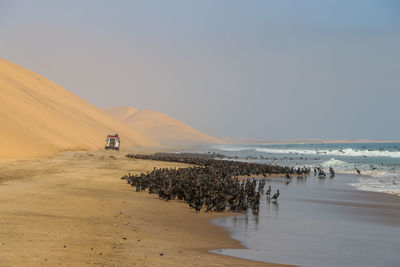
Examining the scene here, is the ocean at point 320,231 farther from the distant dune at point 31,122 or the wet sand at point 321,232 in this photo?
the distant dune at point 31,122

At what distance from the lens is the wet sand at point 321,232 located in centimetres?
936

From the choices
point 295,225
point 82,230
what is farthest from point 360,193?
point 82,230

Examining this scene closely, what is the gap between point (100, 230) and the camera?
35.1 feet

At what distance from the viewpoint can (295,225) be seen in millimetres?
13219

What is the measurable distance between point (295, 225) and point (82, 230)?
516 centimetres

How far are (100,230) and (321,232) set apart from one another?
15.6 ft

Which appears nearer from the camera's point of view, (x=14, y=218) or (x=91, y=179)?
(x=14, y=218)

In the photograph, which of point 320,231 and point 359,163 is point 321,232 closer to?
point 320,231

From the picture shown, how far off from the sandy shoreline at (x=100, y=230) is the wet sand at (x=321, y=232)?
605 millimetres

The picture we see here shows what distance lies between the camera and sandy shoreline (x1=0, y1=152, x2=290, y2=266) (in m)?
8.20

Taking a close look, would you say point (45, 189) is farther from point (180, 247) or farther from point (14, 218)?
point (180, 247)

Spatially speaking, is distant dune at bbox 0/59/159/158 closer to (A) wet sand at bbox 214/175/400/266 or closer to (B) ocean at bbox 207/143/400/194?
(B) ocean at bbox 207/143/400/194

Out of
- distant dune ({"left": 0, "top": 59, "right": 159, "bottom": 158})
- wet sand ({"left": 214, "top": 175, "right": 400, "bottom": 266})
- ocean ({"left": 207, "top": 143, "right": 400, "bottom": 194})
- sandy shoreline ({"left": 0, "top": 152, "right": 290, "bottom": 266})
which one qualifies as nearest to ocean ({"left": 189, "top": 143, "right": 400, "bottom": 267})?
wet sand ({"left": 214, "top": 175, "right": 400, "bottom": 266})

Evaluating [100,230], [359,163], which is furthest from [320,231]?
[359,163]
